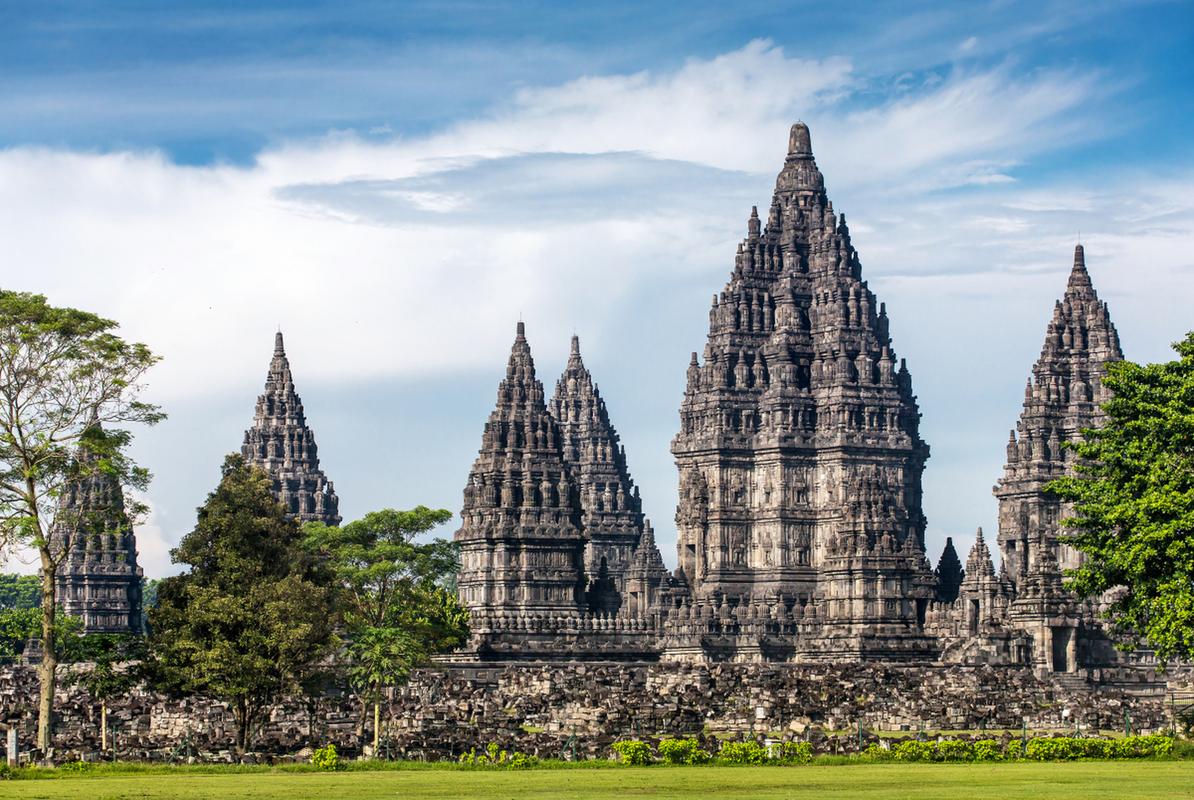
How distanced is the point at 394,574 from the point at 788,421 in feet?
89.7

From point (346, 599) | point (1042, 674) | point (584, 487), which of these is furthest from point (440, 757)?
point (584, 487)

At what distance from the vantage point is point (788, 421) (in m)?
162

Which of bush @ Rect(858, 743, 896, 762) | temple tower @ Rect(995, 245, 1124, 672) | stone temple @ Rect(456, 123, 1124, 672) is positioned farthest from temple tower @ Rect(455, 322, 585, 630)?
bush @ Rect(858, 743, 896, 762)

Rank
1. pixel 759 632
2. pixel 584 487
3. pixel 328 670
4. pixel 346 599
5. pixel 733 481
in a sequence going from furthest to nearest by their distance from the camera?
pixel 584 487 < pixel 733 481 < pixel 759 632 < pixel 346 599 < pixel 328 670

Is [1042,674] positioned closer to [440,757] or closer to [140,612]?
[440,757]

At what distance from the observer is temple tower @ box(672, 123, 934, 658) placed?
161m

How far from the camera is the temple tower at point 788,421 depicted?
16088 centimetres

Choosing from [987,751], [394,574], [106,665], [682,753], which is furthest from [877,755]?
[394,574]

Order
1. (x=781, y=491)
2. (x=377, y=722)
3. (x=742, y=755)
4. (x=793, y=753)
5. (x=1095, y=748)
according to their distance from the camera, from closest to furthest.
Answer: (x=742, y=755)
(x=793, y=753)
(x=1095, y=748)
(x=377, y=722)
(x=781, y=491)

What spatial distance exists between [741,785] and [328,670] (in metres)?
32.6

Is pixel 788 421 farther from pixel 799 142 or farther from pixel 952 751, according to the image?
pixel 952 751

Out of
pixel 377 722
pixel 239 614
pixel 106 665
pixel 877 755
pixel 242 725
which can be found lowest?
pixel 877 755

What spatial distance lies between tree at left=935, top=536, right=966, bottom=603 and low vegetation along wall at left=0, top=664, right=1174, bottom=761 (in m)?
42.2

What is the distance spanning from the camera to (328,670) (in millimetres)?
95812
